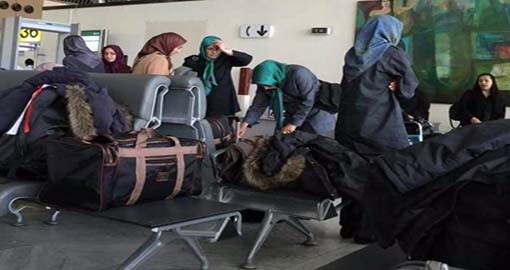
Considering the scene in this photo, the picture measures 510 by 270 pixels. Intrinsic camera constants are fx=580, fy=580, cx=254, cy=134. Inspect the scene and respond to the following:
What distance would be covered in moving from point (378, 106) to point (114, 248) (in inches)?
59.2

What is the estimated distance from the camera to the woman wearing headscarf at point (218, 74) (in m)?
4.17

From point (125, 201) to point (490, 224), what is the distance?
1.33m

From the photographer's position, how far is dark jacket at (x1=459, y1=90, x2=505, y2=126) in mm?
5430

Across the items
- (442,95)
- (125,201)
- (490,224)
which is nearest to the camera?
(490,224)

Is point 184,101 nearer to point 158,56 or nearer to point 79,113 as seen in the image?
point 79,113

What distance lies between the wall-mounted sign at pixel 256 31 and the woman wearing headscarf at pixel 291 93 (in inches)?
152

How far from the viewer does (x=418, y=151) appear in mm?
1289

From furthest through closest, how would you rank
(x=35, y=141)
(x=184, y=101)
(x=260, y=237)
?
(x=184, y=101)
(x=260, y=237)
(x=35, y=141)

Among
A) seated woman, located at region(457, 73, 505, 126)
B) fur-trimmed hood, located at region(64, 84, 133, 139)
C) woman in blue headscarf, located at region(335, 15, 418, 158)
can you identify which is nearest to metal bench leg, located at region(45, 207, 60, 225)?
fur-trimmed hood, located at region(64, 84, 133, 139)

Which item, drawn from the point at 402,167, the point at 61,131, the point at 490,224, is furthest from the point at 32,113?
the point at 490,224

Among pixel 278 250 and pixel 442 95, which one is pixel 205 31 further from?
pixel 278 250

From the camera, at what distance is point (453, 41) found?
19.5 feet

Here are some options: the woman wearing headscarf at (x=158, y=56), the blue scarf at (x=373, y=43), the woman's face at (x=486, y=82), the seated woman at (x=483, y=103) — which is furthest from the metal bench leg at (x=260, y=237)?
the woman's face at (x=486, y=82)

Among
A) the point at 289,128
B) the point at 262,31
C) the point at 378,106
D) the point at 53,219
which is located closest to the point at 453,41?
the point at 262,31
